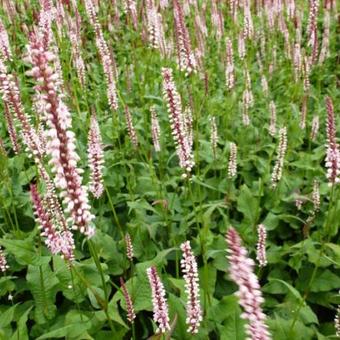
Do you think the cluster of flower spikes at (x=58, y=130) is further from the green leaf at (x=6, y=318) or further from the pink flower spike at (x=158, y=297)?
the green leaf at (x=6, y=318)

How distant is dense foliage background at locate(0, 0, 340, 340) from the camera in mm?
3721

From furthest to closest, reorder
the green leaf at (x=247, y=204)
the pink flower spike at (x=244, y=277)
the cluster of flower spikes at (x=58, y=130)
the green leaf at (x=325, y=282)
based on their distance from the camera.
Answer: the green leaf at (x=247, y=204), the green leaf at (x=325, y=282), the cluster of flower spikes at (x=58, y=130), the pink flower spike at (x=244, y=277)

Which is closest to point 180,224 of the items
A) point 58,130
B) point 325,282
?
point 325,282

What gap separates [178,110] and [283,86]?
15.5 ft

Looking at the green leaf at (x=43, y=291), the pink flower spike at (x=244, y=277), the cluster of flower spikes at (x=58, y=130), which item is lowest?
the green leaf at (x=43, y=291)

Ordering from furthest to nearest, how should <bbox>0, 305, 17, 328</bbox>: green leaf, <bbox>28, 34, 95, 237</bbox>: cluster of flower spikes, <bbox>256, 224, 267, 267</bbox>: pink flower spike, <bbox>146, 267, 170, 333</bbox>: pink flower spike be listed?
<bbox>0, 305, 17, 328</bbox>: green leaf
<bbox>256, 224, 267, 267</bbox>: pink flower spike
<bbox>146, 267, 170, 333</bbox>: pink flower spike
<bbox>28, 34, 95, 237</bbox>: cluster of flower spikes

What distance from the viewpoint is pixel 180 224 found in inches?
189

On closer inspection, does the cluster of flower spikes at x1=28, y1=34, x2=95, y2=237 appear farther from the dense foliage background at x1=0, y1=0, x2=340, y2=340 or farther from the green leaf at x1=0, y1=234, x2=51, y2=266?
the green leaf at x1=0, y1=234, x2=51, y2=266

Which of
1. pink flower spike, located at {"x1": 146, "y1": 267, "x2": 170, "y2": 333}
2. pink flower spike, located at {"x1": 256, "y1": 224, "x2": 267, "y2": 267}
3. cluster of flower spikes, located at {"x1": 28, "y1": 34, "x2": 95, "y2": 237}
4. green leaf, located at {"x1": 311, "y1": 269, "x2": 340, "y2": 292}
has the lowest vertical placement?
green leaf, located at {"x1": 311, "y1": 269, "x2": 340, "y2": 292}

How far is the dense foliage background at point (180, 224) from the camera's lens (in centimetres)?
372

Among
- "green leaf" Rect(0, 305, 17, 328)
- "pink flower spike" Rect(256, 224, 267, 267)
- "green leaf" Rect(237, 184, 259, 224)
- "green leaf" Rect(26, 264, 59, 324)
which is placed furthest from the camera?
"green leaf" Rect(237, 184, 259, 224)

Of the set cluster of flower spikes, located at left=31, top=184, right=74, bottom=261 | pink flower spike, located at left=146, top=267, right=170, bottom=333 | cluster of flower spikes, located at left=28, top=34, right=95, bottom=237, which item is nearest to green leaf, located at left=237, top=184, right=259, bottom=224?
cluster of flower spikes, located at left=31, top=184, right=74, bottom=261

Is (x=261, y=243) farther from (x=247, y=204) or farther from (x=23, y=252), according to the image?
(x=23, y=252)

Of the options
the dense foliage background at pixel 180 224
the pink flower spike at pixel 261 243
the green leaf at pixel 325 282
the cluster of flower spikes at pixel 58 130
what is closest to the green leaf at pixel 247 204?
the dense foliage background at pixel 180 224
